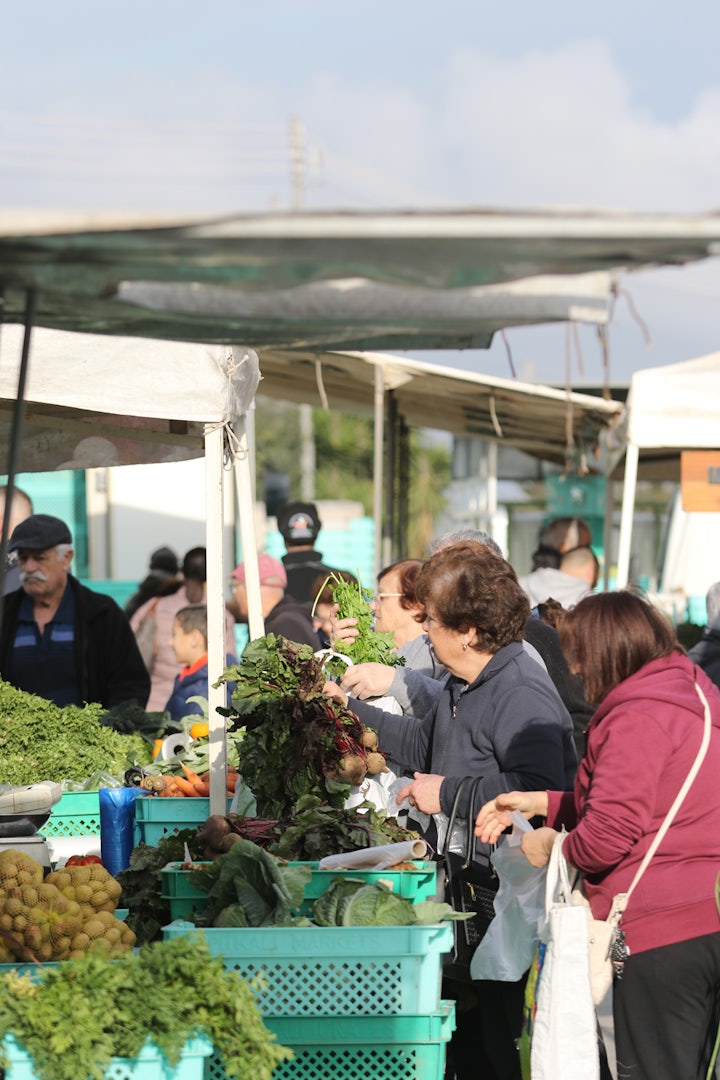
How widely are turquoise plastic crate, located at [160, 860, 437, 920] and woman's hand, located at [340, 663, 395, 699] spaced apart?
1.36 metres

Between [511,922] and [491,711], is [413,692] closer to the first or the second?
[491,711]

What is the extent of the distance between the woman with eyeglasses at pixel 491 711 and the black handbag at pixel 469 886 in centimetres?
3

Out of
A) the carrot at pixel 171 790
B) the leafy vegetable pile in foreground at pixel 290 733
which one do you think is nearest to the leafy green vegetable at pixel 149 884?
the leafy vegetable pile in foreground at pixel 290 733

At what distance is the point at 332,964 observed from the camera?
9.83ft

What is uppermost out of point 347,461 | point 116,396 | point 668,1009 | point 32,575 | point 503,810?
point 347,461

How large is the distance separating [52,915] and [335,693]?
1.45 meters

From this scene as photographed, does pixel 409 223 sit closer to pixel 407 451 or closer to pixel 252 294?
pixel 252 294

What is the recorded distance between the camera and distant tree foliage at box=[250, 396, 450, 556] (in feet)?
124

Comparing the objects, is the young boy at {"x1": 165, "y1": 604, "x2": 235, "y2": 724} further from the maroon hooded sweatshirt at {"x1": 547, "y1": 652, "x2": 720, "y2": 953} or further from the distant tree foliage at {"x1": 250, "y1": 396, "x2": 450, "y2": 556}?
the distant tree foliage at {"x1": 250, "y1": 396, "x2": 450, "y2": 556}

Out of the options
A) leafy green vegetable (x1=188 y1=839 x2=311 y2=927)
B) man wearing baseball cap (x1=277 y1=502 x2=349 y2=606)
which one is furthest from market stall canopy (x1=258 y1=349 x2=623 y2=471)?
leafy green vegetable (x1=188 y1=839 x2=311 y2=927)

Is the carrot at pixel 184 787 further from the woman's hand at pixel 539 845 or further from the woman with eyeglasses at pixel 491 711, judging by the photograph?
the woman's hand at pixel 539 845

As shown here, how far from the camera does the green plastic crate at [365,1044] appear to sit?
9.82ft

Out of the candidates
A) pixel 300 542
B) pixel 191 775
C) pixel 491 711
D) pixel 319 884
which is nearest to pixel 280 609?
pixel 300 542

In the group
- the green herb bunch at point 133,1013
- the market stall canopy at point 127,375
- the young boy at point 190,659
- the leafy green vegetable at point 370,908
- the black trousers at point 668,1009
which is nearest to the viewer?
the green herb bunch at point 133,1013
